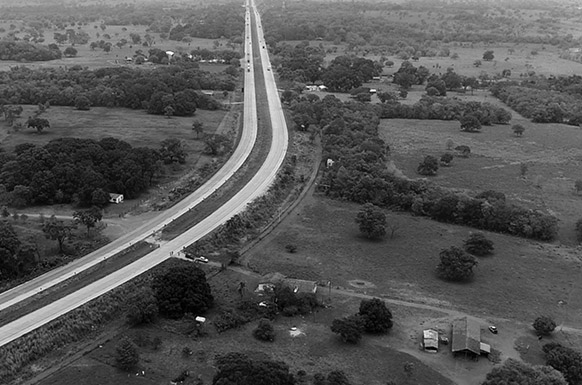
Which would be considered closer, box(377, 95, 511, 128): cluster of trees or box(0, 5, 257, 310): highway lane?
box(0, 5, 257, 310): highway lane

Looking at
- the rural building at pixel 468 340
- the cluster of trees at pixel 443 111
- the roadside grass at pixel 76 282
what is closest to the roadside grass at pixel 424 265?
the rural building at pixel 468 340

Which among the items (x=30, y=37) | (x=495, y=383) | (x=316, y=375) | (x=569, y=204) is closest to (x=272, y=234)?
(x=316, y=375)

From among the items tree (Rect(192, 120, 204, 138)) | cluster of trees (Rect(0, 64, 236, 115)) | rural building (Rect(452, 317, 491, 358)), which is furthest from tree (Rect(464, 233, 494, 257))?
cluster of trees (Rect(0, 64, 236, 115))

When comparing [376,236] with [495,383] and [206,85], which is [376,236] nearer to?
[495,383]

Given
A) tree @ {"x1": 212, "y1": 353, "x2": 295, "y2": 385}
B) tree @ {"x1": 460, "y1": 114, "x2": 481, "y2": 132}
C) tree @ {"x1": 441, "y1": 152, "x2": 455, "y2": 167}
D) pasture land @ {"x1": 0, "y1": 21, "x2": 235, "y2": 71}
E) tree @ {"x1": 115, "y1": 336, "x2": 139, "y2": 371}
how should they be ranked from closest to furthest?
1. tree @ {"x1": 212, "y1": 353, "x2": 295, "y2": 385}
2. tree @ {"x1": 115, "y1": 336, "x2": 139, "y2": 371}
3. tree @ {"x1": 441, "y1": 152, "x2": 455, "y2": 167}
4. tree @ {"x1": 460, "y1": 114, "x2": 481, "y2": 132}
5. pasture land @ {"x1": 0, "y1": 21, "x2": 235, "y2": 71}

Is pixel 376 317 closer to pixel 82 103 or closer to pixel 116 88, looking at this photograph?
pixel 82 103

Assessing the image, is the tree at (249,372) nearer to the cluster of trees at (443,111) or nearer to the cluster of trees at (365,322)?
the cluster of trees at (365,322)

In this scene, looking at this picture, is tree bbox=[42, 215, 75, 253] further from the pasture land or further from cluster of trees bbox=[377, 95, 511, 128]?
the pasture land
